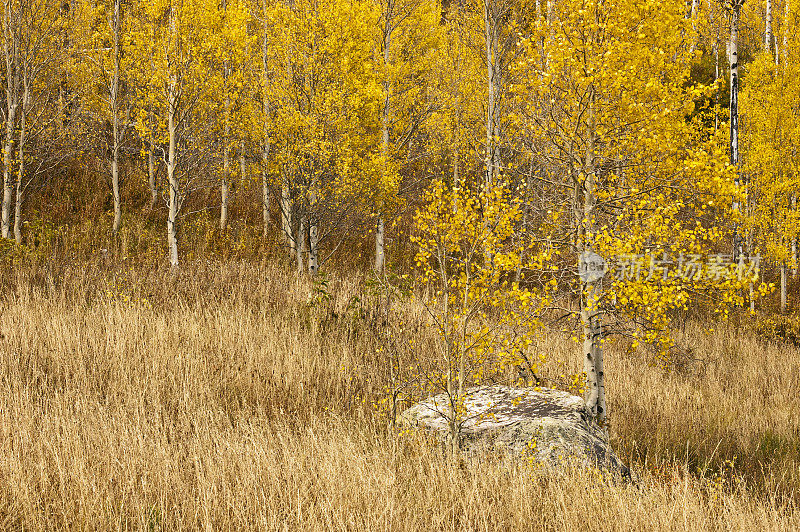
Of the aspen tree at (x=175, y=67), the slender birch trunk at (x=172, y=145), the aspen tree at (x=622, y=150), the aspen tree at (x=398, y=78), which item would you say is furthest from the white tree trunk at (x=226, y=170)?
the aspen tree at (x=622, y=150)

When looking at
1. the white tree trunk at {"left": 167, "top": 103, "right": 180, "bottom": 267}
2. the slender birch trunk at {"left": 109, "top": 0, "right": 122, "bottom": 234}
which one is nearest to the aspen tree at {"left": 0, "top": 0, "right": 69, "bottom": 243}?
the slender birch trunk at {"left": 109, "top": 0, "right": 122, "bottom": 234}

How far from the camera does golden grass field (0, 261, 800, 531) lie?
11.3 feet

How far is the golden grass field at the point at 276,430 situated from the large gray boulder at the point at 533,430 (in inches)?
10.3

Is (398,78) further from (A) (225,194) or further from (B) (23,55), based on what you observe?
(B) (23,55)

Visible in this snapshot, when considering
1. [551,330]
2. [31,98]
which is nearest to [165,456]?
[551,330]

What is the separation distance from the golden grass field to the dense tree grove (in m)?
1.15

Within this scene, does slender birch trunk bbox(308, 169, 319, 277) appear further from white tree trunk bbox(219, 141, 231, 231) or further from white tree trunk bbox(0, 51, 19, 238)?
white tree trunk bbox(0, 51, 19, 238)

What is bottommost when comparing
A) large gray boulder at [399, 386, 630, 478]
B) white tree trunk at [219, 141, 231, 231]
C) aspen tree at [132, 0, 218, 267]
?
large gray boulder at [399, 386, 630, 478]

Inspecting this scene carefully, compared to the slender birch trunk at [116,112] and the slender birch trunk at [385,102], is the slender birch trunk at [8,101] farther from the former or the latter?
the slender birch trunk at [385,102]

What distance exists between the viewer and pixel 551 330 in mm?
10562

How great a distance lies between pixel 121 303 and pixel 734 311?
51.2ft

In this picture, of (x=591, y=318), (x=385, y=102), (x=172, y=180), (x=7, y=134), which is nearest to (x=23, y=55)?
(x=7, y=134)

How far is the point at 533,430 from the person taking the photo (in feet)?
15.8

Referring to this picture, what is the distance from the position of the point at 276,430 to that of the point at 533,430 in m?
2.21
